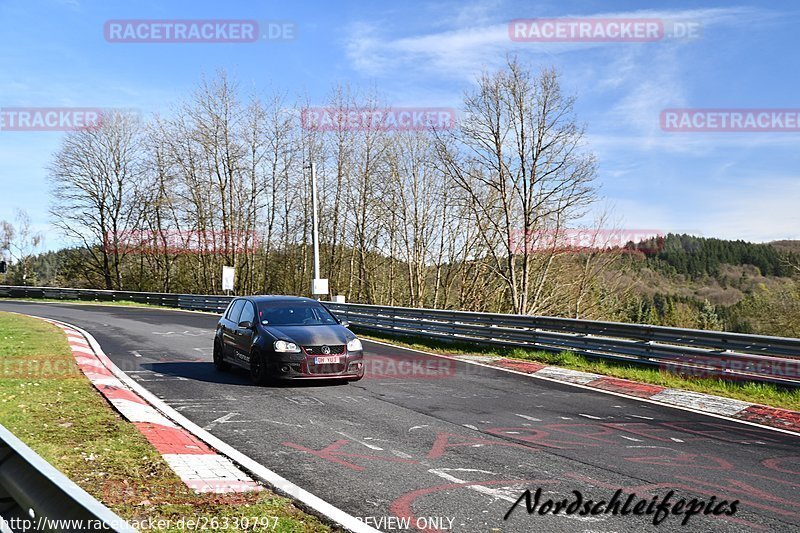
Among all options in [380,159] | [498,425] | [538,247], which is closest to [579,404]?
[498,425]

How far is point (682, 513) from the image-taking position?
4953 mm

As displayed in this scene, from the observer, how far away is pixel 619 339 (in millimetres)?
13883

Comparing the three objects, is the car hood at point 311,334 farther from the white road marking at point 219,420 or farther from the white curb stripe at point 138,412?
the white curb stripe at point 138,412

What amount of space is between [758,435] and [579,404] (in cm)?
251

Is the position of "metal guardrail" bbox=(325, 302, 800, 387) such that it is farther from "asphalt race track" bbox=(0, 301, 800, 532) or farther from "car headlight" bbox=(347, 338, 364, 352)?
"car headlight" bbox=(347, 338, 364, 352)

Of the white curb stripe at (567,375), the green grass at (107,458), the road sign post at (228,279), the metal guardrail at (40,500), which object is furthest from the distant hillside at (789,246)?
the metal guardrail at (40,500)

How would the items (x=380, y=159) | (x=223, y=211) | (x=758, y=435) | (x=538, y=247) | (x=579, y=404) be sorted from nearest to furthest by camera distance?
(x=758, y=435) < (x=579, y=404) < (x=538, y=247) < (x=380, y=159) < (x=223, y=211)

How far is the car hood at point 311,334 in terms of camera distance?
35.5ft

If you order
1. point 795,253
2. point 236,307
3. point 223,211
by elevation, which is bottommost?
point 236,307

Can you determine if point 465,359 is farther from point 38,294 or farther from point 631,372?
point 38,294

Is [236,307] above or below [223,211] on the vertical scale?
below

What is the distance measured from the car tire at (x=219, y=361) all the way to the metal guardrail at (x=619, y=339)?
7.32 metres

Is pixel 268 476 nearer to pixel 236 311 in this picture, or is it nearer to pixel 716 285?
pixel 236 311

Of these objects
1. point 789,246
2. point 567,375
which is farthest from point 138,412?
point 789,246
